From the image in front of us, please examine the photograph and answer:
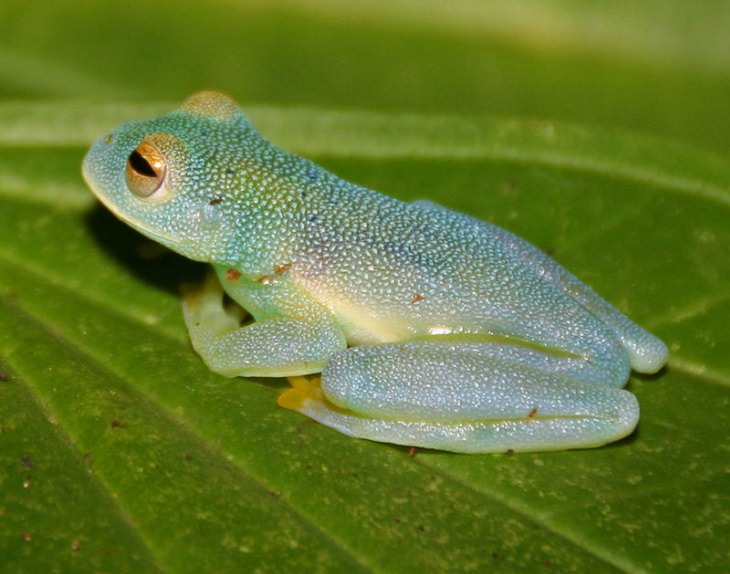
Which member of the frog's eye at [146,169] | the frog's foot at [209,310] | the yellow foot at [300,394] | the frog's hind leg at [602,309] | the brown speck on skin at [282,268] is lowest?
the yellow foot at [300,394]

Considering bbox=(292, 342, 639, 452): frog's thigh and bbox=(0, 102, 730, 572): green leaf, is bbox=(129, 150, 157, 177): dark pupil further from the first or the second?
bbox=(292, 342, 639, 452): frog's thigh

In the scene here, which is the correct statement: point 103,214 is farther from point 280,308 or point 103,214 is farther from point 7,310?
point 280,308

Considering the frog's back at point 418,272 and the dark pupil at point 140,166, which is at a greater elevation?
the dark pupil at point 140,166

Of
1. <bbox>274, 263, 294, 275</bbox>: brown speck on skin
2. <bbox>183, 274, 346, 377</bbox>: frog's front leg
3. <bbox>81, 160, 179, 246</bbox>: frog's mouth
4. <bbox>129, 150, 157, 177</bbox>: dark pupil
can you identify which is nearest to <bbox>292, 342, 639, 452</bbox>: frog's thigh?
<bbox>183, 274, 346, 377</bbox>: frog's front leg

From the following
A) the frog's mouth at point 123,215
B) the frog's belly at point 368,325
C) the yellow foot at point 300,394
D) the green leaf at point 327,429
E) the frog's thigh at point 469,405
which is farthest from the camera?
the frog's mouth at point 123,215

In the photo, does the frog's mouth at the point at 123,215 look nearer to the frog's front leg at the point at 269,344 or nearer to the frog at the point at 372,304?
the frog at the point at 372,304

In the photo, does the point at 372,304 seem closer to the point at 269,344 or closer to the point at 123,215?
the point at 269,344

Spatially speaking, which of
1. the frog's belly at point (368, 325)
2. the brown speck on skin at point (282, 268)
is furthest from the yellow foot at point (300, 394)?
the brown speck on skin at point (282, 268)

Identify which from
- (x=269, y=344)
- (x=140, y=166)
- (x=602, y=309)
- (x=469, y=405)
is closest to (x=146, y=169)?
(x=140, y=166)
